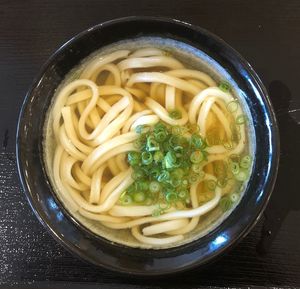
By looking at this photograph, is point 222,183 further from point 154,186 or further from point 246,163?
point 154,186

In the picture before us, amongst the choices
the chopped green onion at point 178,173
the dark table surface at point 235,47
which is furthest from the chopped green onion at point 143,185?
the dark table surface at point 235,47

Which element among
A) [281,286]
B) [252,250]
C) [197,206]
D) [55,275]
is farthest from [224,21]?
[55,275]

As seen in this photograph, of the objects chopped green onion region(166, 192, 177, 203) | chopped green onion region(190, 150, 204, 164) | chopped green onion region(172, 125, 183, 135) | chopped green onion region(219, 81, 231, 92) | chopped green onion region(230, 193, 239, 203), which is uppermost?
chopped green onion region(219, 81, 231, 92)

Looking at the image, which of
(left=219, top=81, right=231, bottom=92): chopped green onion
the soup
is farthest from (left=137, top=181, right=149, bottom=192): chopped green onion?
(left=219, top=81, right=231, bottom=92): chopped green onion

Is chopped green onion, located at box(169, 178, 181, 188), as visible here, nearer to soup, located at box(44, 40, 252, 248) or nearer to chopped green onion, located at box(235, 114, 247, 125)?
soup, located at box(44, 40, 252, 248)

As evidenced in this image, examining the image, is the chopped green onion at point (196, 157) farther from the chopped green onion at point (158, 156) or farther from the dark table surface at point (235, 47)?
the dark table surface at point (235, 47)

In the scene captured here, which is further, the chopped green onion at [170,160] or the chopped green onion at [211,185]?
the chopped green onion at [211,185]

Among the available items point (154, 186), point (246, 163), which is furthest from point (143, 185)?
point (246, 163)
